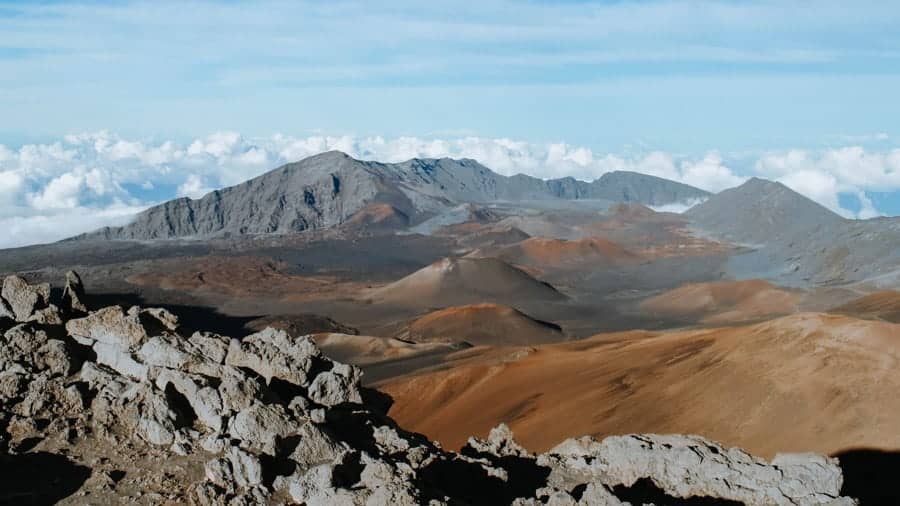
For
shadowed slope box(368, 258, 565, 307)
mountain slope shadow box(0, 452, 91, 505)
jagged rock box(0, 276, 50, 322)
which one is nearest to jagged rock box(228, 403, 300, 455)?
mountain slope shadow box(0, 452, 91, 505)

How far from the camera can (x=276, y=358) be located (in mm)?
11438

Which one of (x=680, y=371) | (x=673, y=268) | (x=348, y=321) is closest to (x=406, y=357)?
(x=680, y=371)

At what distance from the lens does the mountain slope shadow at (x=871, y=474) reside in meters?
16.6

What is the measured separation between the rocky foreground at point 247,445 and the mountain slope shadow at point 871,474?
738 centimetres

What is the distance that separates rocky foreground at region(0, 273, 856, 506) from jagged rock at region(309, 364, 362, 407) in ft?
0.07

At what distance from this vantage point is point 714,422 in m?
21.8

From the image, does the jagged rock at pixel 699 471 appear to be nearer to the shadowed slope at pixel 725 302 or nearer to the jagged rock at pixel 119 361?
the jagged rock at pixel 119 361

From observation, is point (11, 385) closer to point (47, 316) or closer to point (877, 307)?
point (47, 316)

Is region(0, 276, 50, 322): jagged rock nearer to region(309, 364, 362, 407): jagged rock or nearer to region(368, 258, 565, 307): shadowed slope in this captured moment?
region(309, 364, 362, 407): jagged rock

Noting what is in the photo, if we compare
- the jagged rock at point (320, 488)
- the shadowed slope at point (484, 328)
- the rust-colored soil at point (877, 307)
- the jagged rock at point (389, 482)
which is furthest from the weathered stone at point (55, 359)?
the rust-colored soil at point (877, 307)

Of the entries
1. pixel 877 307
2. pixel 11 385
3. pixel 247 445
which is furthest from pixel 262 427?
pixel 877 307

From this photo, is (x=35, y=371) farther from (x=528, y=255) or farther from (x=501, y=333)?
(x=528, y=255)

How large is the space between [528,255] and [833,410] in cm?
7756

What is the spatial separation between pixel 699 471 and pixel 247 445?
19.0ft
